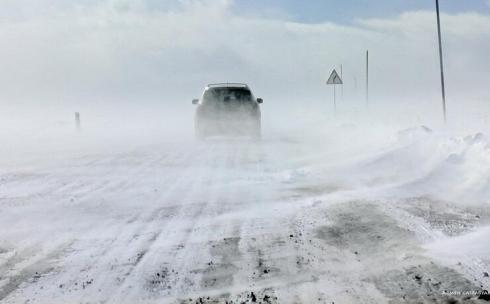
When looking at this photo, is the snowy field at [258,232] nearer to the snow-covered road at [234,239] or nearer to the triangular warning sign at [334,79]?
the snow-covered road at [234,239]

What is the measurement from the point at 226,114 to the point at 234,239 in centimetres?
1218

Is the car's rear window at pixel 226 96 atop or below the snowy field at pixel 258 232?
atop

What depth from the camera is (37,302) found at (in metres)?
3.40

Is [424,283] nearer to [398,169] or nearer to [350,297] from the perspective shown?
[350,297]

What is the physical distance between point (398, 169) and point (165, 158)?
18.0ft

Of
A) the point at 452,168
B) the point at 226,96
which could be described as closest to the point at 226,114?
the point at 226,96

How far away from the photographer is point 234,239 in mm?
4855

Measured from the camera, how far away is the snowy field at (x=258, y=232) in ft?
11.7

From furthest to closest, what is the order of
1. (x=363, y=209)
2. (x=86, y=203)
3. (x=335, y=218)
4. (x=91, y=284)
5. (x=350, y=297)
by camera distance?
(x=86, y=203), (x=363, y=209), (x=335, y=218), (x=91, y=284), (x=350, y=297)

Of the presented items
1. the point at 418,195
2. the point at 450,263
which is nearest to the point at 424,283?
the point at 450,263

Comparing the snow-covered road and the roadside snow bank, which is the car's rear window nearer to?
the roadside snow bank

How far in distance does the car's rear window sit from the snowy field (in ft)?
24.2

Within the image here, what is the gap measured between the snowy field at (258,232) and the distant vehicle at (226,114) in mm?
7016

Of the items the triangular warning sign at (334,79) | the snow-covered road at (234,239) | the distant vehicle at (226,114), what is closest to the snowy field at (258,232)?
the snow-covered road at (234,239)
